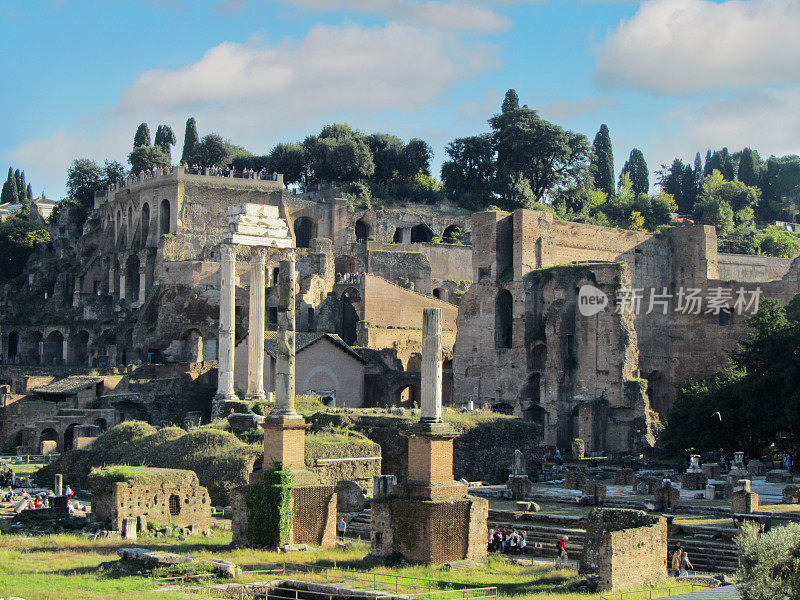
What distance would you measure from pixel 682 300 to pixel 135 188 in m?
33.4

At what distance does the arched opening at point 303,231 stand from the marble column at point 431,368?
47.4 meters

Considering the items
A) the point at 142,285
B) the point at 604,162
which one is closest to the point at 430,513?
the point at 142,285

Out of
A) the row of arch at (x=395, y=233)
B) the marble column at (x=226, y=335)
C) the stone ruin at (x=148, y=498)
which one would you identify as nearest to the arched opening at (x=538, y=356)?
the row of arch at (x=395, y=233)

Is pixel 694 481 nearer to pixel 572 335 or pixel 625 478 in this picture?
pixel 625 478

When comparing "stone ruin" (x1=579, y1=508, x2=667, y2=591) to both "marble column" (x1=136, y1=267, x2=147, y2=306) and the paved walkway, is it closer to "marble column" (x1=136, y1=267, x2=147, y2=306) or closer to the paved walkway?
the paved walkway

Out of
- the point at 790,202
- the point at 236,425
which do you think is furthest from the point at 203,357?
the point at 790,202

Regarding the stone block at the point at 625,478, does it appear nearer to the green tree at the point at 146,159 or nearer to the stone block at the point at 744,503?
the stone block at the point at 744,503

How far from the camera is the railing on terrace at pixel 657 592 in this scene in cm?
1872

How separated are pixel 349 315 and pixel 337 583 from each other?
4457 cm

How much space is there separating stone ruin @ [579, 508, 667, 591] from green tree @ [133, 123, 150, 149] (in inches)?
2683

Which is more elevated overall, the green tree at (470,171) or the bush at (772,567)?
the green tree at (470,171)

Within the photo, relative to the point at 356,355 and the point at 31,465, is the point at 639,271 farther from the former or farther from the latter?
the point at 31,465

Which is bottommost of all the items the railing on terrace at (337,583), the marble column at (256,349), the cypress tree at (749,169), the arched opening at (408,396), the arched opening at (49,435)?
the railing on terrace at (337,583)

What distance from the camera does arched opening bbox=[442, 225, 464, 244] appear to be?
73.4 m
